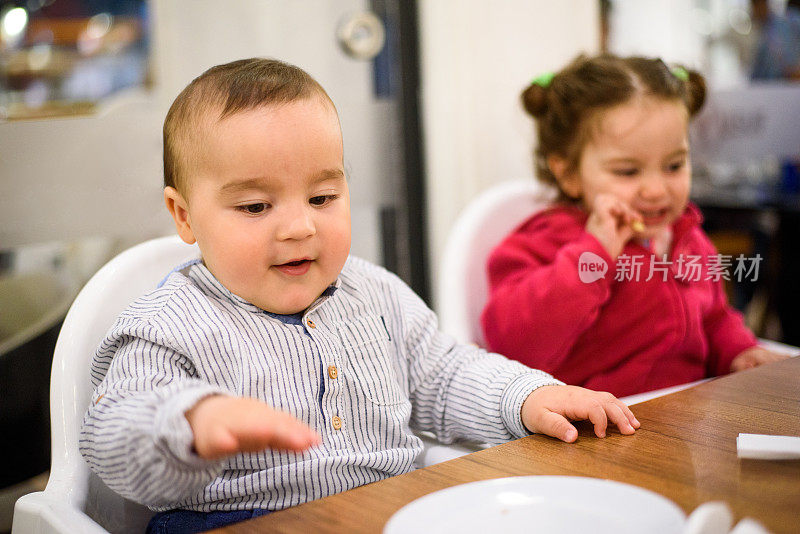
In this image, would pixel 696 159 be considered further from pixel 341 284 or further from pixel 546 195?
pixel 341 284

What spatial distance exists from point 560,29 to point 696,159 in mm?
1053

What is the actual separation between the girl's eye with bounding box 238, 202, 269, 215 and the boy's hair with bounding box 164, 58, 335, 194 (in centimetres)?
8

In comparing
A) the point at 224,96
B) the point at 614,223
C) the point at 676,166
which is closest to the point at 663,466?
the point at 224,96

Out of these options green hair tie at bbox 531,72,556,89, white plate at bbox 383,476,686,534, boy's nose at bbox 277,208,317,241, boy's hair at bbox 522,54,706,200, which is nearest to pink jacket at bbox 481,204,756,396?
boy's hair at bbox 522,54,706,200

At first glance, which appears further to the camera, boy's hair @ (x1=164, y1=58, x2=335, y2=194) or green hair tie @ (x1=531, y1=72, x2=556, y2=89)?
green hair tie @ (x1=531, y1=72, x2=556, y2=89)

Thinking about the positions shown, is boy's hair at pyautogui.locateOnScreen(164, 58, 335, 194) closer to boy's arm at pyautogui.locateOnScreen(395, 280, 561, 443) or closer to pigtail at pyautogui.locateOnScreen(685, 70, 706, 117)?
boy's arm at pyautogui.locateOnScreen(395, 280, 561, 443)

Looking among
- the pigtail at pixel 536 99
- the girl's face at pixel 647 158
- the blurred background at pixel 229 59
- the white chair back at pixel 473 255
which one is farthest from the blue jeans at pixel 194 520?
the pigtail at pixel 536 99

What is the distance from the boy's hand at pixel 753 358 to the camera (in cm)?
121

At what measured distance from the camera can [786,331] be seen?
2666mm

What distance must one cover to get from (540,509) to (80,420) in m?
0.49

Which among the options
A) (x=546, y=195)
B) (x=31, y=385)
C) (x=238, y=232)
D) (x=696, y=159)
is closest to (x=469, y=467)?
(x=238, y=232)

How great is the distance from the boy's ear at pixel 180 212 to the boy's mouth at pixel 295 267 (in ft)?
0.37

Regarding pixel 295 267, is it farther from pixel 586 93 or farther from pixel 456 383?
pixel 586 93

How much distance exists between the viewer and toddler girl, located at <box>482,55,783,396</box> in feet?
3.87
